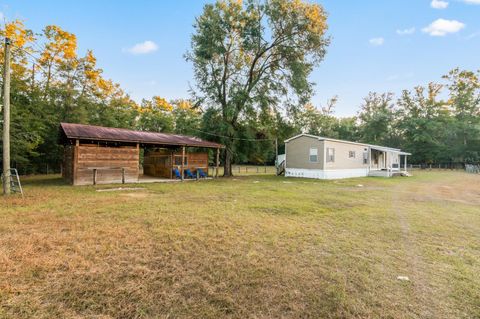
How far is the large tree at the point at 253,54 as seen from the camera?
17438 mm

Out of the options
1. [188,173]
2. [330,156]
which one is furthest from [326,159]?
[188,173]

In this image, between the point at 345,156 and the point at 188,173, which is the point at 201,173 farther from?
the point at 345,156

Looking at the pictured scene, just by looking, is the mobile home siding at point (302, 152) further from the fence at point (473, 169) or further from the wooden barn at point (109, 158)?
the fence at point (473, 169)

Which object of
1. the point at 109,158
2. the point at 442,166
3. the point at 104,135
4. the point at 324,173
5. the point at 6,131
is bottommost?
the point at 324,173

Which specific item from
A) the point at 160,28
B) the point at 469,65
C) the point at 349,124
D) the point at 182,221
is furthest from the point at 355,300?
the point at 469,65

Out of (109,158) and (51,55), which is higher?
(51,55)

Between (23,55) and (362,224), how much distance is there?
2257cm

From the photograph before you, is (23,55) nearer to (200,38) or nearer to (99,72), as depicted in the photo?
(99,72)

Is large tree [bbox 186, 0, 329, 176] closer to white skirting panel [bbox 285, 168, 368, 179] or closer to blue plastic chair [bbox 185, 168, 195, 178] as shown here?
blue plastic chair [bbox 185, 168, 195, 178]

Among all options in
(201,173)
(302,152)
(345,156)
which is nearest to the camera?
(201,173)

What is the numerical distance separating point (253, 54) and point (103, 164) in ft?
46.0

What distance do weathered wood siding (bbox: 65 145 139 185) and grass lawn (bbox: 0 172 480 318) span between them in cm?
564

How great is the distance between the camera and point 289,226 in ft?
17.3

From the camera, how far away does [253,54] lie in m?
19.4
